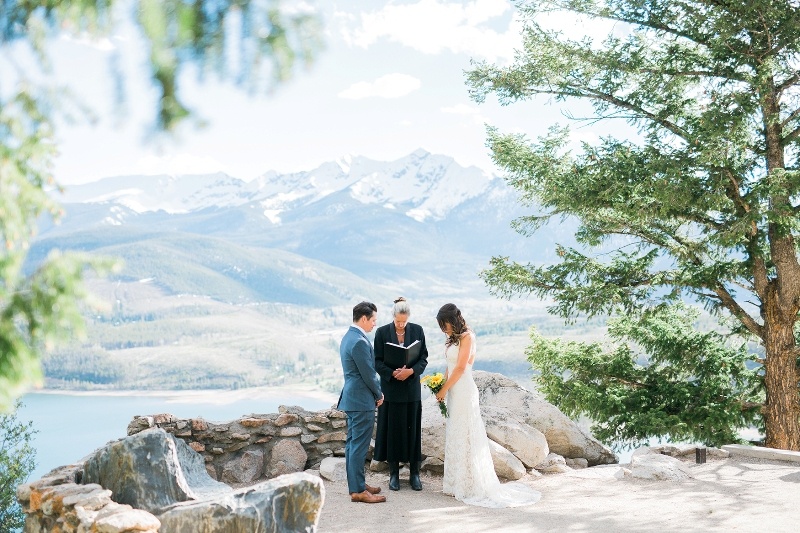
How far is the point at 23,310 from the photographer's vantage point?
1717mm

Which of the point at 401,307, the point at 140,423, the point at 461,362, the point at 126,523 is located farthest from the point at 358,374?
the point at 140,423

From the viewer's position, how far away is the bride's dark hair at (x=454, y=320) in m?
6.67

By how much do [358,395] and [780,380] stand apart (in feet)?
22.4

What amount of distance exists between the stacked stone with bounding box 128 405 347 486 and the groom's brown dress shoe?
161cm

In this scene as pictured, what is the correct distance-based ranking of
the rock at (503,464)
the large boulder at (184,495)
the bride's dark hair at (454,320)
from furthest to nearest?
the rock at (503,464) < the bride's dark hair at (454,320) < the large boulder at (184,495)

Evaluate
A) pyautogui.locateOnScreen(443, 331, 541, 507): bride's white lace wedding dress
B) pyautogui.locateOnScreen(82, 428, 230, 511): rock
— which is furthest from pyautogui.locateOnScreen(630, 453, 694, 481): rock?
pyautogui.locateOnScreen(82, 428, 230, 511): rock

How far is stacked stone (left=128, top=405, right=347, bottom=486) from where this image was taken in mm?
7816

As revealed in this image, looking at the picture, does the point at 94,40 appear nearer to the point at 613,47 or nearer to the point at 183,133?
the point at 183,133

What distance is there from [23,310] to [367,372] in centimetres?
471

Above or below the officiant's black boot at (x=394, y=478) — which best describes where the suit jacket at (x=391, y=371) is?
above

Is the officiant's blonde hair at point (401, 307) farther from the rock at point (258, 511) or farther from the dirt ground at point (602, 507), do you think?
the rock at point (258, 511)

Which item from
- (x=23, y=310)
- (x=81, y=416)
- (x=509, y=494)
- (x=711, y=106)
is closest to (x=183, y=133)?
(x=23, y=310)

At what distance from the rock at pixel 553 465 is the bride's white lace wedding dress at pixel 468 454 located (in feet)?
3.70

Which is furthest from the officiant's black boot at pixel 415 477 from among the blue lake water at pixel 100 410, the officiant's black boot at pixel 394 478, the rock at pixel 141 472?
the blue lake water at pixel 100 410
